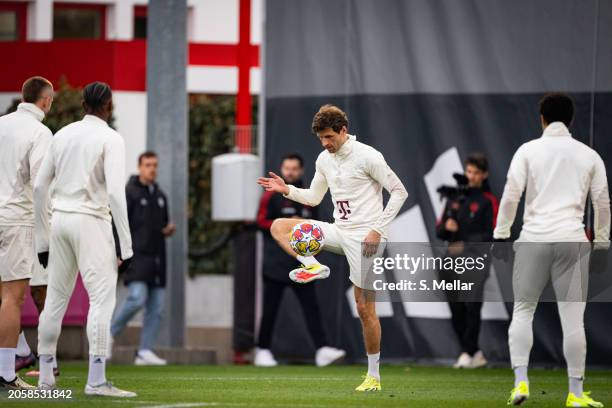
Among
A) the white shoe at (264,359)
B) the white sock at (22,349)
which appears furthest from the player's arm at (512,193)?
the white shoe at (264,359)

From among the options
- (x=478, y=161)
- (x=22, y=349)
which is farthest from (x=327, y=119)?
(x=478, y=161)

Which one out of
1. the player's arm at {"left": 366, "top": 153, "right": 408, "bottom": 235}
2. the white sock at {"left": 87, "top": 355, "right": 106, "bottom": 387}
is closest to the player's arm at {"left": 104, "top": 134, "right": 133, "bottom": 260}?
the white sock at {"left": 87, "top": 355, "right": 106, "bottom": 387}

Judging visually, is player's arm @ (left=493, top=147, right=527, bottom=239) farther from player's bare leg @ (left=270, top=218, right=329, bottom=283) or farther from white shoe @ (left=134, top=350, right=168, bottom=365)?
white shoe @ (left=134, top=350, right=168, bottom=365)

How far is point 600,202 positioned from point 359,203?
1.99 meters

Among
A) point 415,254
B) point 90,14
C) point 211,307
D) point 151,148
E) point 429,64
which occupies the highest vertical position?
point 90,14

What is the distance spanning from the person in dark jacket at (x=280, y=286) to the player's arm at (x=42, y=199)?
5.44 m

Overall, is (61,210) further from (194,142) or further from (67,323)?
(194,142)

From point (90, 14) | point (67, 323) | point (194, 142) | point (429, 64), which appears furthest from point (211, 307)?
point (90, 14)

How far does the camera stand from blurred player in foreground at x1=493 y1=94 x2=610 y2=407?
8.58 metres

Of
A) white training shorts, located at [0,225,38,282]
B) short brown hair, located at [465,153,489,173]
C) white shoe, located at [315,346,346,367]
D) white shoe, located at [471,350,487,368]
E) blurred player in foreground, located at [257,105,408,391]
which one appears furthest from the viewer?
white shoe, located at [315,346,346,367]

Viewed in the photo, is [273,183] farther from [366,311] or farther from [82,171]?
[82,171]

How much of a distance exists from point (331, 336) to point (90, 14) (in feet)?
66.7

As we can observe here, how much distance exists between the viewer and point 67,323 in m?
15.3

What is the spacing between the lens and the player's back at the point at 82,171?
8.75 metres
